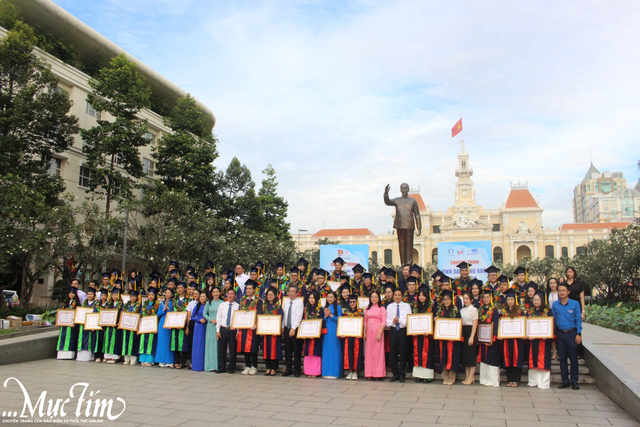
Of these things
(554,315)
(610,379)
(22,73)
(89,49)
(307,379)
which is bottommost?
(307,379)

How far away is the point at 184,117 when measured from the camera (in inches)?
1048

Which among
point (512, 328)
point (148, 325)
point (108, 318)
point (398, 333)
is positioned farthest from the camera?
point (108, 318)

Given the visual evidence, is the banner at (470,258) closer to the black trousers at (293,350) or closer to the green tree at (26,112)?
the black trousers at (293,350)

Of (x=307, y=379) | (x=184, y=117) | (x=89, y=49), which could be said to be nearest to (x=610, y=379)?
(x=307, y=379)

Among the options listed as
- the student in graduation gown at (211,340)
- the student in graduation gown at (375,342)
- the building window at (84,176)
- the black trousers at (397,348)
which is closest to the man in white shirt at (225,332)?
the student in graduation gown at (211,340)

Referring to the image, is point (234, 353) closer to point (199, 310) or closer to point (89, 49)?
point (199, 310)

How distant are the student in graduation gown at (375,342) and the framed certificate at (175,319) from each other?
3.55 meters

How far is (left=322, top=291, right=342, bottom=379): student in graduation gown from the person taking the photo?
8023 millimetres

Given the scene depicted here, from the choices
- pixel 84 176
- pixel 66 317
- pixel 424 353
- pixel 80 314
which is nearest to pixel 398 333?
pixel 424 353

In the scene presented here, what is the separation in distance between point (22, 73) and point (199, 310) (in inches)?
561

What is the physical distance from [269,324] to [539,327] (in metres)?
4.41

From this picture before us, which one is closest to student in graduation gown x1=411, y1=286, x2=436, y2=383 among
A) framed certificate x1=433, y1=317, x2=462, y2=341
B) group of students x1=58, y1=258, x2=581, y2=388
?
group of students x1=58, y1=258, x2=581, y2=388

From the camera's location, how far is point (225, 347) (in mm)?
8648

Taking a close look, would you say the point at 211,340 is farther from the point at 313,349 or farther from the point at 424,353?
the point at 424,353
